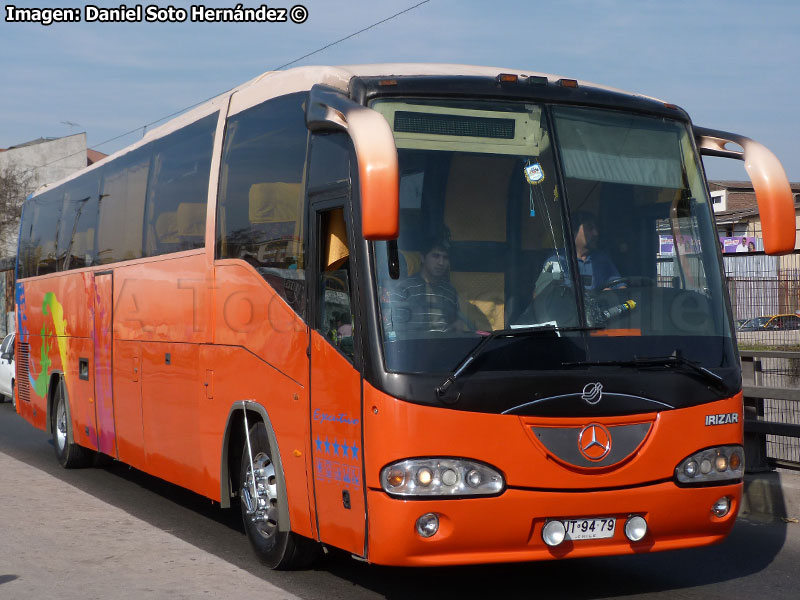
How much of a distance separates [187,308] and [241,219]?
1318 millimetres

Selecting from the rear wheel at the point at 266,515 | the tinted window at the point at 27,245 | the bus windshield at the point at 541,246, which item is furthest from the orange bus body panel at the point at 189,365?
the tinted window at the point at 27,245

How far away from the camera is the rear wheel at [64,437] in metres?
13.5

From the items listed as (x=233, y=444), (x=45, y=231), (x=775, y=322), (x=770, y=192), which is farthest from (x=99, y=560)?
(x=775, y=322)

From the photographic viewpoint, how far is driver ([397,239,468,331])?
6055 mm

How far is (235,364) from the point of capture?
319 inches

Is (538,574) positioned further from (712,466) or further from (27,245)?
(27,245)

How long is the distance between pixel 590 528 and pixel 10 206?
63.5 metres

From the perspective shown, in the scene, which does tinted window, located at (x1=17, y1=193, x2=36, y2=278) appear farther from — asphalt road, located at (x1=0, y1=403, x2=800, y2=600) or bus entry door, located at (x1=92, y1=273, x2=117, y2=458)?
asphalt road, located at (x1=0, y1=403, x2=800, y2=600)

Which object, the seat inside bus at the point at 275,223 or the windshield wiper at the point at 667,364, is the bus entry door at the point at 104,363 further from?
the windshield wiper at the point at 667,364

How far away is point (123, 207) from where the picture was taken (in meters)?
11.6

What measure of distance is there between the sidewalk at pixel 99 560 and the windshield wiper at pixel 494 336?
5.35ft

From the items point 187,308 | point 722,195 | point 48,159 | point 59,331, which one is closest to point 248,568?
point 187,308

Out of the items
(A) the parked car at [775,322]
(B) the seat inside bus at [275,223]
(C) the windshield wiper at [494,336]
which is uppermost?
(B) the seat inside bus at [275,223]

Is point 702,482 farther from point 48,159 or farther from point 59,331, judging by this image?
point 48,159
